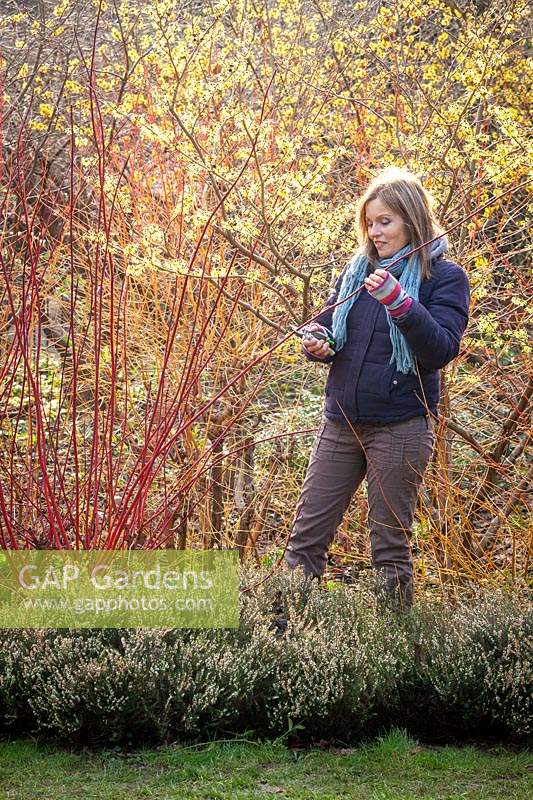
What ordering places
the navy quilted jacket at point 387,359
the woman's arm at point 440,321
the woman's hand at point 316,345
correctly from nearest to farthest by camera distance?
the woman's arm at point 440,321 < the navy quilted jacket at point 387,359 < the woman's hand at point 316,345

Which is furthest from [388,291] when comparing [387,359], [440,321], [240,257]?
[240,257]

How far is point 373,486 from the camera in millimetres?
3609

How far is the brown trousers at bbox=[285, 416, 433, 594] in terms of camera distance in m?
3.53

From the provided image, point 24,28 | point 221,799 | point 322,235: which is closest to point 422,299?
point 322,235

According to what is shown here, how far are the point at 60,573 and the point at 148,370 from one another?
1.95 metres

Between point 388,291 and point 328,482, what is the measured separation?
2.78 ft

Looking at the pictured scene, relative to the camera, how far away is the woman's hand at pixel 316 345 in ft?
11.5

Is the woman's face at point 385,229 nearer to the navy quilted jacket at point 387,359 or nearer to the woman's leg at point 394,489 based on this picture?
the navy quilted jacket at point 387,359

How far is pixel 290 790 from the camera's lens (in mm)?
2859

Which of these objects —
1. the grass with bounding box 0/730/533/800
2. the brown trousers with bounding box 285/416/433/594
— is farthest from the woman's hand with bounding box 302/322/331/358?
the grass with bounding box 0/730/533/800

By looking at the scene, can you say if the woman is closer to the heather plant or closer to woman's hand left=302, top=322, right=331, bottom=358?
woman's hand left=302, top=322, right=331, bottom=358

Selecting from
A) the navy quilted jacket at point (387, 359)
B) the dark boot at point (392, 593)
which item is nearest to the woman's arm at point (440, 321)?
the navy quilted jacket at point (387, 359)

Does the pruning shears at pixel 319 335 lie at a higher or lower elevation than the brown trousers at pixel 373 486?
higher

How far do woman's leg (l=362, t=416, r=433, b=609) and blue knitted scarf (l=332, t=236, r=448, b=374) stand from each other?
24 centimetres
